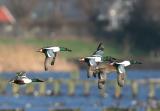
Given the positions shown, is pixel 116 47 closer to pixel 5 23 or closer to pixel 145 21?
pixel 145 21

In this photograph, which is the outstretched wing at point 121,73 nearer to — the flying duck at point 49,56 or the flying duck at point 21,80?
the flying duck at point 49,56

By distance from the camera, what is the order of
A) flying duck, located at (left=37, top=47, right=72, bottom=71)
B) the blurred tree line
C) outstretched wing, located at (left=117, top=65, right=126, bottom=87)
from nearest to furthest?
outstretched wing, located at (left=117, top=65, right=126, bottom=87)
flying duck, located at (left=37, top=47, right=72, bottom=71)
the blurred tree line

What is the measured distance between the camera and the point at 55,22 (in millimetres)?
84875

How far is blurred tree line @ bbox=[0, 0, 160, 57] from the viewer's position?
74.6 meters

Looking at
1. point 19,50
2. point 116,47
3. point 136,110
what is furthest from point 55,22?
point 136,110

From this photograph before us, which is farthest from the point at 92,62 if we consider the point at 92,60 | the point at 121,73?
the point at 121,73

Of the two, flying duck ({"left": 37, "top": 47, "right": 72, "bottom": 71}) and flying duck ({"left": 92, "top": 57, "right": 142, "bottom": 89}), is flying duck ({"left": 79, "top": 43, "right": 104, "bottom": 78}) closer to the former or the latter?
flying duck ({"left": 92, "top": 57, "right": 142, "bottom": 89})

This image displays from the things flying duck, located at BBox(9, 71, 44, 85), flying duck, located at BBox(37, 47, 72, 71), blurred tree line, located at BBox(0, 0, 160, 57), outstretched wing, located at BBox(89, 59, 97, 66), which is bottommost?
flying duck, located at BBox(9, 71, 44, 85)

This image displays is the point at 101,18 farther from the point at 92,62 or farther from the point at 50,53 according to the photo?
the point at 92,62

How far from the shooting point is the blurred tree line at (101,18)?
74.6 meters

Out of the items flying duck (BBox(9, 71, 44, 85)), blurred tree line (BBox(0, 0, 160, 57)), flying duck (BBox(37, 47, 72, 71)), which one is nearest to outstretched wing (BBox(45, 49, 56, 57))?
flying duck (BBox(37, 47, 72, 71))

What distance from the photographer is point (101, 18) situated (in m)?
88.3

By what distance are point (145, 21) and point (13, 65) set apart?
28.1m

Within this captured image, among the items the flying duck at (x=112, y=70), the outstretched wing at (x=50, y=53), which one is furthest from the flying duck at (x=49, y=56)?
the flying duck at (x=112, y=70)
